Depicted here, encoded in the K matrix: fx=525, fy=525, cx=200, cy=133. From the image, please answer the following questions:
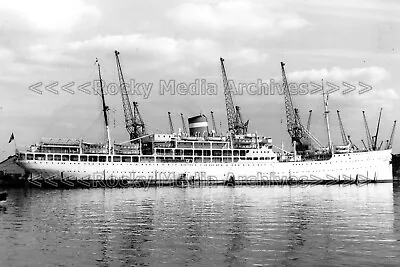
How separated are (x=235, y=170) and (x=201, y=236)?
221ft

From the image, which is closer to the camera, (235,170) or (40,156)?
(40,156)

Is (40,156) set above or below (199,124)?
below

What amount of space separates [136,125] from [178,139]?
10450 mm

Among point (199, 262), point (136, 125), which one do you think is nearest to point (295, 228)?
point (199, 262)

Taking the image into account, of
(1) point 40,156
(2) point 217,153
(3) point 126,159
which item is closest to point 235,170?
(2) point 217,153

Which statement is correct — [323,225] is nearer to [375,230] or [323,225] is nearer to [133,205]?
[375,230]

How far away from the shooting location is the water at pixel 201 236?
21.1 meters

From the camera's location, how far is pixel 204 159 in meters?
93.3

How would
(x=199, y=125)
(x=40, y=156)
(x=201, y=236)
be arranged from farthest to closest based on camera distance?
(x=199, y=125) → (x=40, y=156) → (x=201, y=236)

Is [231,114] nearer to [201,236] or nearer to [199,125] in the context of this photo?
[199,125]

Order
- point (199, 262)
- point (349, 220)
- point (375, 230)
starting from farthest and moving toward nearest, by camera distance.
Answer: point (349, 220), point (375, 230), point (199, 262)

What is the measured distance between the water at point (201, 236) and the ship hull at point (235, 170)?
140ft

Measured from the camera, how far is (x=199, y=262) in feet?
67.6

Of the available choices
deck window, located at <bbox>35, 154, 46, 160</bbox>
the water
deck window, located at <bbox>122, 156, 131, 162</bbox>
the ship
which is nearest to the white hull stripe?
the ship
